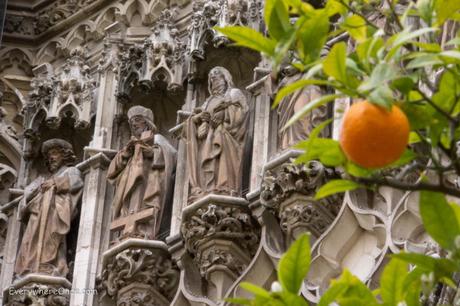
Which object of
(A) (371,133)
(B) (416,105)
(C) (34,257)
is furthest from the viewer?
(C) (34,257)

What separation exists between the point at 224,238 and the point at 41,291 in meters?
2.33

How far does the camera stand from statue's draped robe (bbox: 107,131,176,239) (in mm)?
14992

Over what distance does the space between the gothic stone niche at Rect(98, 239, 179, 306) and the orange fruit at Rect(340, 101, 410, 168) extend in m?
8.76

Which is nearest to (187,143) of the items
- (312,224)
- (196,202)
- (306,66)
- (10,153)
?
(196,202)

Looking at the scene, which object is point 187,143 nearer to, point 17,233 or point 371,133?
point 17,233

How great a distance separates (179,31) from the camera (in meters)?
16.9

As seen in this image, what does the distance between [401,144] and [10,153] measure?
12430 millimetres

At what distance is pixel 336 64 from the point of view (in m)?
6.18

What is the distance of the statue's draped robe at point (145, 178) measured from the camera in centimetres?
1499

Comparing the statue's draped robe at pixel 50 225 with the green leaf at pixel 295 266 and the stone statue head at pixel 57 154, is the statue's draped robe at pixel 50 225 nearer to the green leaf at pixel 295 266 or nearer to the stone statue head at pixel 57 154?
the stone statue head at pixel 57 154

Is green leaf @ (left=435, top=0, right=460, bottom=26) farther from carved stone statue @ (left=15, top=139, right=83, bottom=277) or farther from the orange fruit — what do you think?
carved stone statue @ (left=15, top=139, right=83, bottom=277)

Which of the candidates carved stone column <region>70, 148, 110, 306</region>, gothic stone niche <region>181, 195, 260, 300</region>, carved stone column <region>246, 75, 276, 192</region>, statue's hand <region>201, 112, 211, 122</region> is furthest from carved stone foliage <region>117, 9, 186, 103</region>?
gothic stone niche <region>181, 195, 260, 300</region>

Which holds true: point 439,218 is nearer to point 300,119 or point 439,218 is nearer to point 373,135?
point 373,135

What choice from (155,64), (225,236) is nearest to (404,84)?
(225,236)
